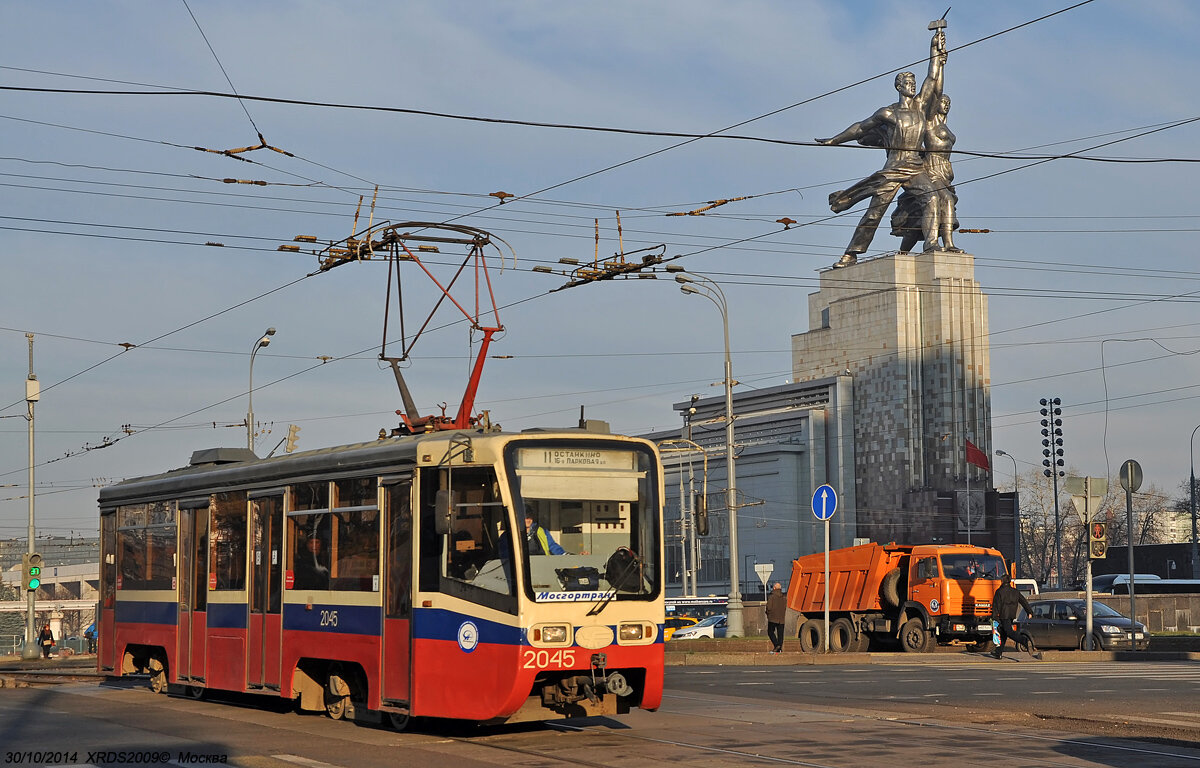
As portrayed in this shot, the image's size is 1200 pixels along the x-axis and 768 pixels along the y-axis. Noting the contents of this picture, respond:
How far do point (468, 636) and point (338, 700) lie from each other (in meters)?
2.88

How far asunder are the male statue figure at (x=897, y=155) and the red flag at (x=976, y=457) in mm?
13105

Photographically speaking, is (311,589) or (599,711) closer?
(599,711)

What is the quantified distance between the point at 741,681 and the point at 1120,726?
8254 mm

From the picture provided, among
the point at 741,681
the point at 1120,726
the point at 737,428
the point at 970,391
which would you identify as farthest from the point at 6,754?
the point at 737,428

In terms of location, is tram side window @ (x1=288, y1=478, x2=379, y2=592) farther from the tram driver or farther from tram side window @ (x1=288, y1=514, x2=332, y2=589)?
the tram driver

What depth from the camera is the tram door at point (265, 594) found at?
52.2 ft

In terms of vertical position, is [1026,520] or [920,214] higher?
[920,214]

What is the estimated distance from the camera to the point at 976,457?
90.7 meters

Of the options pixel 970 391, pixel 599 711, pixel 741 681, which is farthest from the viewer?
pixel 970 391

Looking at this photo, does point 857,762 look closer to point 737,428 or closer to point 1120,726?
point 1120,726

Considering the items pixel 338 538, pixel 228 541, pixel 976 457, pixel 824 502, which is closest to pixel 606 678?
pixel 338 538

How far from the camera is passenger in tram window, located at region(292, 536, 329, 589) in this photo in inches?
594

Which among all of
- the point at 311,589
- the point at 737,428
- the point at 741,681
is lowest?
the point at 741,681

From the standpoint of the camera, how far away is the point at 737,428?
113500 millimetres
